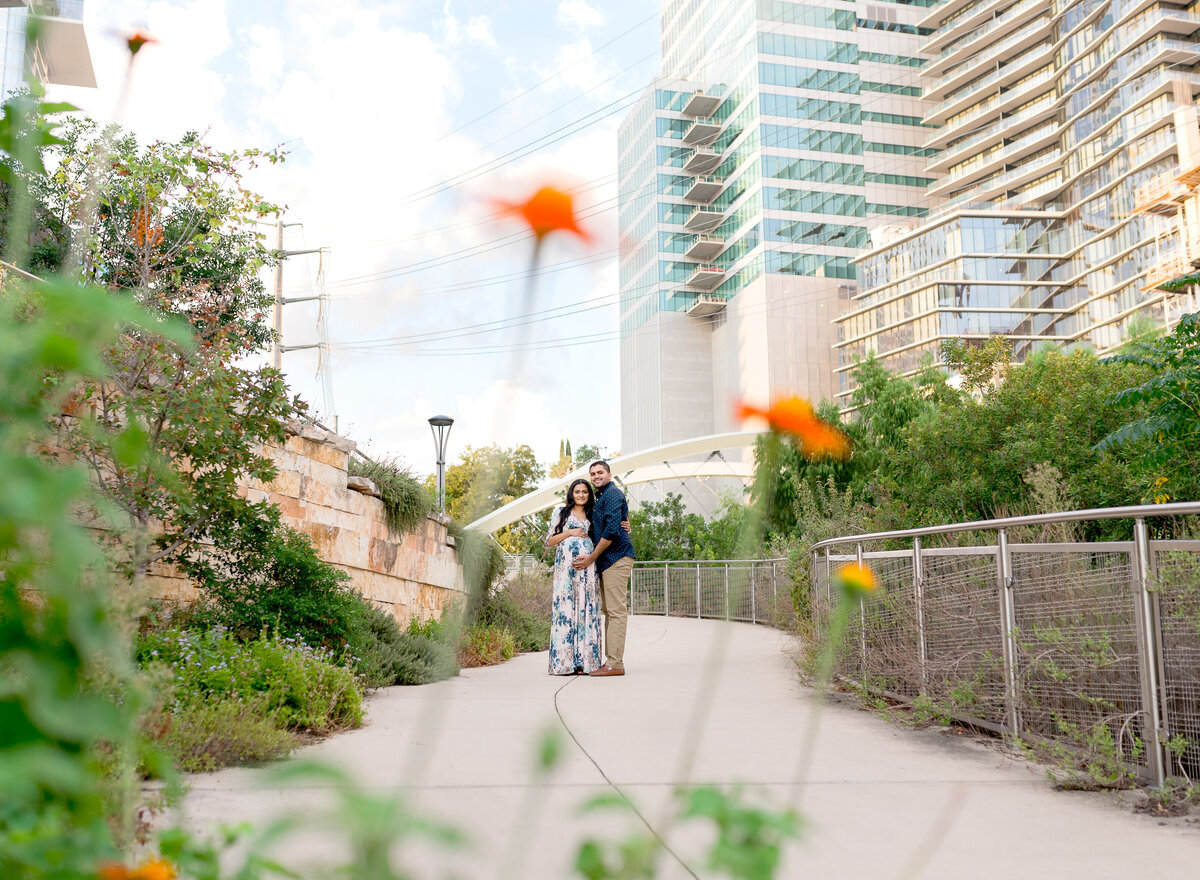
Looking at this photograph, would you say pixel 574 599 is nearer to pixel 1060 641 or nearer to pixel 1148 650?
pixel 1060 641

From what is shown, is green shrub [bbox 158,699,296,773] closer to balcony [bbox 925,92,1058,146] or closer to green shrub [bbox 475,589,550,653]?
green shrub [bbox 475,589,550,653]

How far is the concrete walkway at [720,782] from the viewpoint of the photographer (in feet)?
9.05

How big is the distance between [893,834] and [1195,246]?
198 ft

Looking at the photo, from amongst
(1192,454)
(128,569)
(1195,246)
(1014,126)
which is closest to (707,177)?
(1014,126)

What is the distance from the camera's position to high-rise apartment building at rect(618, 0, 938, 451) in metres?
78.2

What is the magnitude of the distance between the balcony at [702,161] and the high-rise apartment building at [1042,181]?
58.9 feet

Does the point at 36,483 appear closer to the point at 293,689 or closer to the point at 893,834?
the point at 893,834

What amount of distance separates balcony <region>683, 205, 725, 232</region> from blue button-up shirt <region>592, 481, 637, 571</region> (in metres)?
79.0

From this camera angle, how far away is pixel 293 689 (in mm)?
4812

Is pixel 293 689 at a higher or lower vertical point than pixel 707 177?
lower

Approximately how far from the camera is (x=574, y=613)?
8.58 metres

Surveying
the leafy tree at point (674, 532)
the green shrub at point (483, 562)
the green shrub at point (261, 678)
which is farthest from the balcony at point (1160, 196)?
the green shrub at point (261, 678)

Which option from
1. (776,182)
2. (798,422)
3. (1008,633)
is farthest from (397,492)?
(776,182)

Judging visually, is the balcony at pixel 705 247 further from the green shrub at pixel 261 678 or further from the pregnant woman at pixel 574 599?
the green shrub at pixel 261 678
